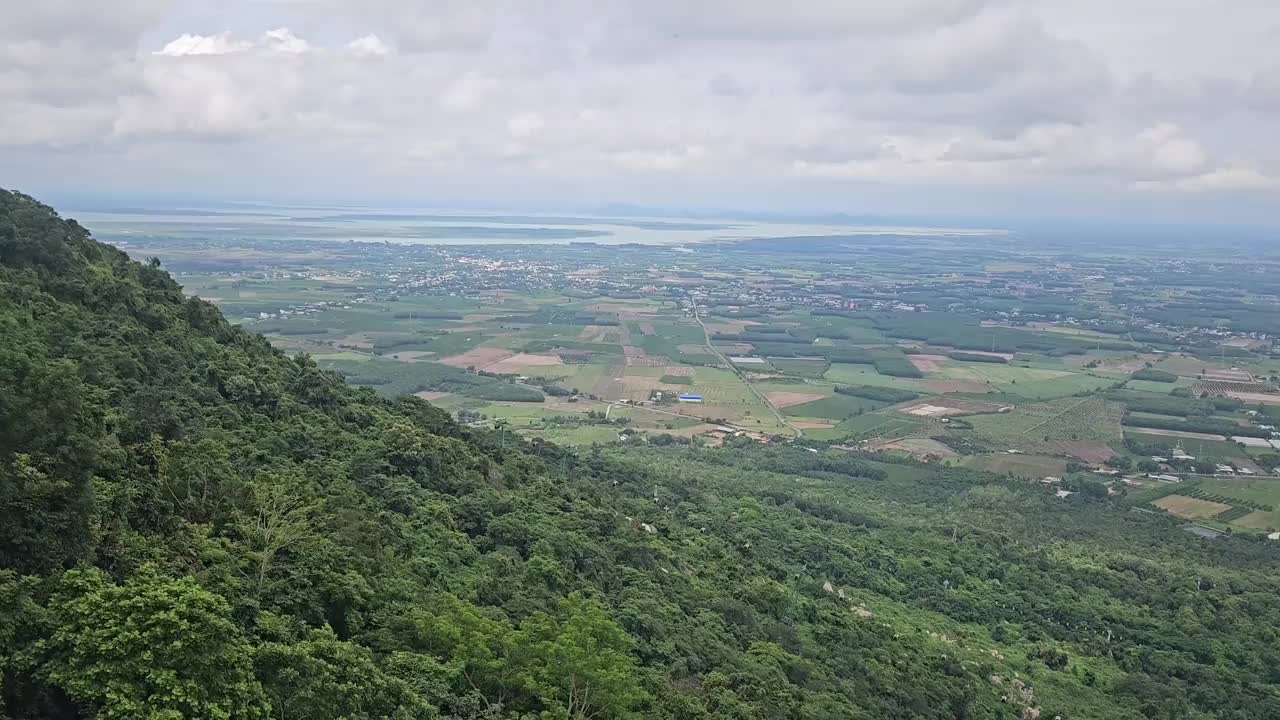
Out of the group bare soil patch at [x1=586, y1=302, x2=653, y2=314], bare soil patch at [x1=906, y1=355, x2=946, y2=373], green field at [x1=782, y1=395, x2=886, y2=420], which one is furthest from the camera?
bare soil patch at [x1=586, y1=302, x2=653, y2=314]

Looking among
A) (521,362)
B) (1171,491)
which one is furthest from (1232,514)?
(521,362)

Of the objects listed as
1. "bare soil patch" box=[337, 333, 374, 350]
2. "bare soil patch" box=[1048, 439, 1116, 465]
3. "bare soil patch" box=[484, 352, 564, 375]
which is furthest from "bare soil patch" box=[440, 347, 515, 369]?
"bare soil patch" box=[1048, 439, 1116, 465]

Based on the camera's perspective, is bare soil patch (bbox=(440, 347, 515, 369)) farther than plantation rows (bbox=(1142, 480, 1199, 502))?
Yes

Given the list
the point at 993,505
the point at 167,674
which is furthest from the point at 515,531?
the point at 993,505

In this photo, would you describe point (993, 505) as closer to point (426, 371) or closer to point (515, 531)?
point (515, 531)

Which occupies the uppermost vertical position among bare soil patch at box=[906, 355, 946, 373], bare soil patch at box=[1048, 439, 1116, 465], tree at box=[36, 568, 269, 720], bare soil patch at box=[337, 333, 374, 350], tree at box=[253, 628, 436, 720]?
tree at box=[36, 568, 269, 720]

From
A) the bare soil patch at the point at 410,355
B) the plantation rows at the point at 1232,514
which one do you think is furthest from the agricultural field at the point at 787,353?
the plantation rows at the point at 1232,514

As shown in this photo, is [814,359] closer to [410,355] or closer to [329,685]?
[410,355]

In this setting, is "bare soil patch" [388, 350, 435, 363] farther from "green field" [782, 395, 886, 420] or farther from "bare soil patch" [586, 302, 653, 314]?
"bare soil patch" [586, 302, 653, 314]
